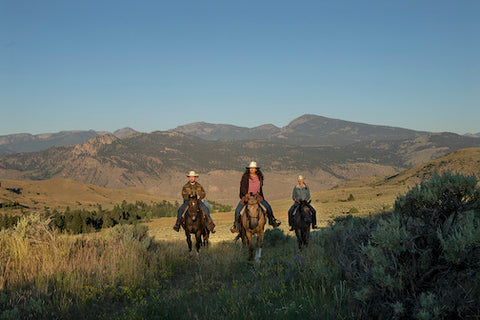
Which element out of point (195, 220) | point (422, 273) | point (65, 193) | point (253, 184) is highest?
point (253, 184)

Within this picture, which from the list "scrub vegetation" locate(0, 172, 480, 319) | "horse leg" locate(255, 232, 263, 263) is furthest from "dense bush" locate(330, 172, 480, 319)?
"horse leg" locate(255, 232, 263, 263)

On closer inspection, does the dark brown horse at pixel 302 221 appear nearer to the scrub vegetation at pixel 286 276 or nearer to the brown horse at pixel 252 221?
the brown horse at pixel 252 221

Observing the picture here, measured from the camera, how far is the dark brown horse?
11344 mm

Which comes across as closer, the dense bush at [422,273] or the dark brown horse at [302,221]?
the dense bush at [422,273]

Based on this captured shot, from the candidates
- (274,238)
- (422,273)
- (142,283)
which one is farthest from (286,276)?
(274,238)

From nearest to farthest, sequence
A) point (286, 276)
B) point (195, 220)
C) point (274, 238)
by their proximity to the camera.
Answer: point (286, 276) → point (195, 220) → point (274, 238)

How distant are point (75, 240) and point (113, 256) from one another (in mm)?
2740

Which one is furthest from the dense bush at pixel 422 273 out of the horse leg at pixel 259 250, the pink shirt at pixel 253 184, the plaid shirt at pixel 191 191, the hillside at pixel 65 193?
the hillside at pixel 65 193

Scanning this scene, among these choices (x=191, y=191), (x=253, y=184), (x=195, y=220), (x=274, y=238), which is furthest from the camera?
(x=274, y=238)

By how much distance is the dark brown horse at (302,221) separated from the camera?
11344 millimetres

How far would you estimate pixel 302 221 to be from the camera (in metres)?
11.6

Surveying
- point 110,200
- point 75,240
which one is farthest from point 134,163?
point 75,240

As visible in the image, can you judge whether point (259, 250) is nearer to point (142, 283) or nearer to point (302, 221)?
point (302, 221)

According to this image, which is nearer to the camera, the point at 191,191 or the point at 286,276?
the point at 286,276
